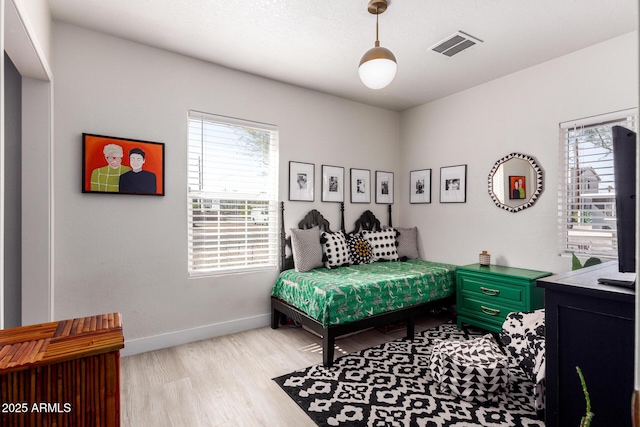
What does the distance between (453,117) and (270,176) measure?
2.40 m

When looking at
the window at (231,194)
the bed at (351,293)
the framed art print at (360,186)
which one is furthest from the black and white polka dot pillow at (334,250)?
the framed art print at (360,186)

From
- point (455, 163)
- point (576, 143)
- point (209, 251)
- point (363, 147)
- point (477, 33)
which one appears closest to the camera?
point (477, 33)

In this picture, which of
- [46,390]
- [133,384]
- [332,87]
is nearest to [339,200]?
[332,87]

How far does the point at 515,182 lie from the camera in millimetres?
3365

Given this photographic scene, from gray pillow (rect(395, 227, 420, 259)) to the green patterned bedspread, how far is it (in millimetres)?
425

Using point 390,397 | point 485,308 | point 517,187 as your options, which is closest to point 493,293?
point 485,308

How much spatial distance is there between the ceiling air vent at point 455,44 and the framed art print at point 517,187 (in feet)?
4.74

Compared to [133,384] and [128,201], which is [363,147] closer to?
[128,201]

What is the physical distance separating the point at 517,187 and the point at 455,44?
160 cm

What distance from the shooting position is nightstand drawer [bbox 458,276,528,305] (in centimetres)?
292

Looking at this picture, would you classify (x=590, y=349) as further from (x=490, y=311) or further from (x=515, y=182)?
(x=515, y=182)

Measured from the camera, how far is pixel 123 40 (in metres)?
2.78

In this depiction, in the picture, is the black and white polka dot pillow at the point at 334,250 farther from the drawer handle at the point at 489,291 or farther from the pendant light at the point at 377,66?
the pendant light at the point at 377,66

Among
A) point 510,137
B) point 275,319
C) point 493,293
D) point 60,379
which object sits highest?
point 510,137
